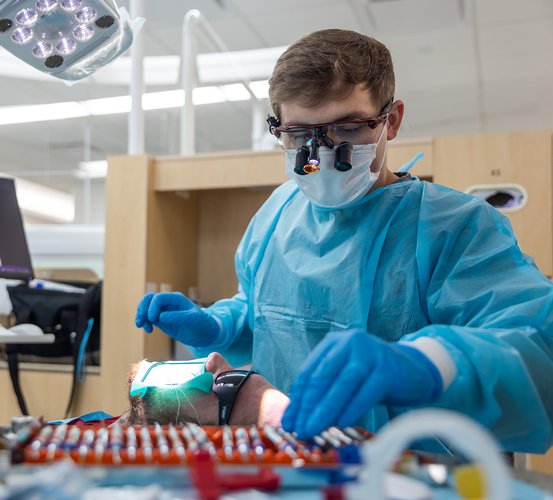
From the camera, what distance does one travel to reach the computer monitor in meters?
2.05

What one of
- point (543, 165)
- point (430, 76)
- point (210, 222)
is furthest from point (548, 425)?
point (430, 76)

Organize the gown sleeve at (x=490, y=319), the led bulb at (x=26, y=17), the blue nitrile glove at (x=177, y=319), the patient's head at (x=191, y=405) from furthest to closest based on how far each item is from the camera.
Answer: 1. the blue nitrile glove at (x=177, y=319)
2. the patient's head at (x=191, y=405)
3. the led bulb at (x=26, y=17)
4. the gown sleeve at (x=490, y=319)

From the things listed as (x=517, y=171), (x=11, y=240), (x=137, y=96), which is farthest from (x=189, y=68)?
(x=517, y=171)

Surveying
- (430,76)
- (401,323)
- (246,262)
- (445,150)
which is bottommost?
(401,323)

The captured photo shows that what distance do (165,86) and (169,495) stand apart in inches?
222

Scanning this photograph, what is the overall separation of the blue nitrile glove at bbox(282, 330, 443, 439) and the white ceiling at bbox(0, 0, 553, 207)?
314cm

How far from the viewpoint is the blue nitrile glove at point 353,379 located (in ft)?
2.51

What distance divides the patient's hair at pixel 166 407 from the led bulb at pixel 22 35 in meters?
0.73

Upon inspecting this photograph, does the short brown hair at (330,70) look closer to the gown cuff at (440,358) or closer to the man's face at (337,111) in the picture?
the man's face at (337,111)

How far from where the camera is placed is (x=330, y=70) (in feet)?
3.93

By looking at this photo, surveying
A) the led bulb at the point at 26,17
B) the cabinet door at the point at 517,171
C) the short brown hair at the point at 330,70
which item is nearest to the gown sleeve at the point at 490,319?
the short brown hair at the point at 330,70

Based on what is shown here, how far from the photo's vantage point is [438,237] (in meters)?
1.17

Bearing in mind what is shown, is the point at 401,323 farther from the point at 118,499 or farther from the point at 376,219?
the point at 118,499

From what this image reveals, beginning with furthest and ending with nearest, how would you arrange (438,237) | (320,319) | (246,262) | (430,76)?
(430,76) < (246,262) < (320,319) < (438,237)
